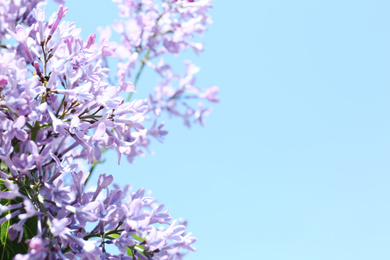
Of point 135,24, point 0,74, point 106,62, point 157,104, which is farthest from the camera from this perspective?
point 157,104

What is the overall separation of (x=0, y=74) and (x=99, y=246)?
0.41 meters

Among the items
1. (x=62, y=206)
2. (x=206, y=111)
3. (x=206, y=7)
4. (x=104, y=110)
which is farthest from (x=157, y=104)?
(x=62, y=206)

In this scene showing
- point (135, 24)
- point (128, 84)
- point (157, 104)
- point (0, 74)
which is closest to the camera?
point (0, 74)

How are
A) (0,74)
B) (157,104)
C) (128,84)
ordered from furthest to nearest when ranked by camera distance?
(157,104)
(128,84)
(0,74)

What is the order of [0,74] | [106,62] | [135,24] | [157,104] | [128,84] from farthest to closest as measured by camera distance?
[157,104], [135,24], [106,62], [128,84], [0,74]

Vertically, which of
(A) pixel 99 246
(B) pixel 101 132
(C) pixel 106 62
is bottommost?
(A) pixel 99 246

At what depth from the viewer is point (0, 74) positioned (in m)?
0.93

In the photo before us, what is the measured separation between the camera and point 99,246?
1.02m

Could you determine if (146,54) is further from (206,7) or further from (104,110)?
(104,110)

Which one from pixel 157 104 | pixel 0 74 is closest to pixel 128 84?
pixel 0 74

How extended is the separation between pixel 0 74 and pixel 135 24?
53.5 inches

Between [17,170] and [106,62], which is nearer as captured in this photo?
[17,170]

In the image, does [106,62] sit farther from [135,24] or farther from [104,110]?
[104,110]

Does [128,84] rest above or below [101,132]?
above
